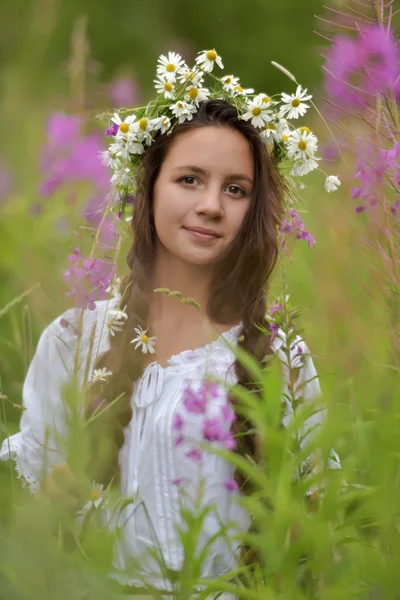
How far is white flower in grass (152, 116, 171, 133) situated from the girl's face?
29 millimetres

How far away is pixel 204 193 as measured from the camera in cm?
141

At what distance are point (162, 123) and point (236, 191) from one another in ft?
0.51

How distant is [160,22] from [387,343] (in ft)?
29.4

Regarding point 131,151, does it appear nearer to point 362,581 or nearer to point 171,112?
point 171,112

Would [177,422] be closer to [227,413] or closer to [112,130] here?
[227,413]

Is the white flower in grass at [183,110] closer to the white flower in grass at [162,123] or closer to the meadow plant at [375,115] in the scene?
the white flower in grass at [162,123]

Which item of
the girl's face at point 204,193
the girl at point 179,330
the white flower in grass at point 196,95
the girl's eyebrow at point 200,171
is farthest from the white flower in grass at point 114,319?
the white flower in grass at point 196,95

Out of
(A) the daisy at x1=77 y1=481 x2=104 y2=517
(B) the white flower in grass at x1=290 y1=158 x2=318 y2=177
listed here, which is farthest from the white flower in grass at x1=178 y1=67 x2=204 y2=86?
(A) the daisy at x1=77 y1=481 x2=104 y2=517

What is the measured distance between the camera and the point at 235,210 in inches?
56.6

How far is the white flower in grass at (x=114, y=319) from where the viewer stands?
1405 millimetres

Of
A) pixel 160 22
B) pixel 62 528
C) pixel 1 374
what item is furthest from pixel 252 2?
pixel 62 528

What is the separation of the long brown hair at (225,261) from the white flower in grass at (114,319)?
0.03 metres

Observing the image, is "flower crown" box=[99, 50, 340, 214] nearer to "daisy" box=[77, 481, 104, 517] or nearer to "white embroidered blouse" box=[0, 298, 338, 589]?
"white embroidered blouse" box=[0, 298, 338, 589]

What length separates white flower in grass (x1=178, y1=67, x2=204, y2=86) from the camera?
151 centimetres
